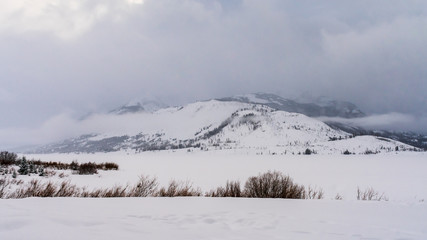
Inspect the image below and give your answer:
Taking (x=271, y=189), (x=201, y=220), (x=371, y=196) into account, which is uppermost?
(x=201, y=220)

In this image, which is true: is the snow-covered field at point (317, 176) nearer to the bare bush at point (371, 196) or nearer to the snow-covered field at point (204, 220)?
the bare bush at point (371, 196)

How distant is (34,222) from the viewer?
4395 millimetres

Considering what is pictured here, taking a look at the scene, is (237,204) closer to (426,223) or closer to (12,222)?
(426,223)

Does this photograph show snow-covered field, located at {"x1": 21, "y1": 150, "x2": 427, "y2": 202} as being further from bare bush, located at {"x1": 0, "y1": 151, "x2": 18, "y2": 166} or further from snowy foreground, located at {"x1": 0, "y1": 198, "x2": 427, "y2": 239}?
snowy foreground, located at {"x1": 0, "y1": 198, "x2": 427, "y2": 239}

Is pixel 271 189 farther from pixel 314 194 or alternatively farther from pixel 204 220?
pixel 204 220

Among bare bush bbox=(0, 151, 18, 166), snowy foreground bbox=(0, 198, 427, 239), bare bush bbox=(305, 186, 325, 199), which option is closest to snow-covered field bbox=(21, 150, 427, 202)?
bare bush bbox=(305, 186, 325, 199)

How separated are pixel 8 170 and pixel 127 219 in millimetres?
18243

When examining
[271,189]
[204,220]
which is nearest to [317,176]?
[271,189]

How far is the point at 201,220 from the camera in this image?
19.0 ft

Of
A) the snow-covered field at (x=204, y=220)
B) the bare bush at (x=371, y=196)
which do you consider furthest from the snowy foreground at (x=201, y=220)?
the bare bush at (x=371, y=196)

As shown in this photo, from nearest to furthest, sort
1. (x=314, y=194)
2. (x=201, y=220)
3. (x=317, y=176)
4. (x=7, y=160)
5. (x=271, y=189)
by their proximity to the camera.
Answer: (x=201, y=220) → (x=271, y=189) → (x=314, y=194) → (x=7, y=160) → (x=317, y=176)

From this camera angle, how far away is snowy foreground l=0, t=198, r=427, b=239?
4.35m

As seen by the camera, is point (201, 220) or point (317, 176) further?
point (317, 176)

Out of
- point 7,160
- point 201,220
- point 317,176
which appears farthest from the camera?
point 317,176
